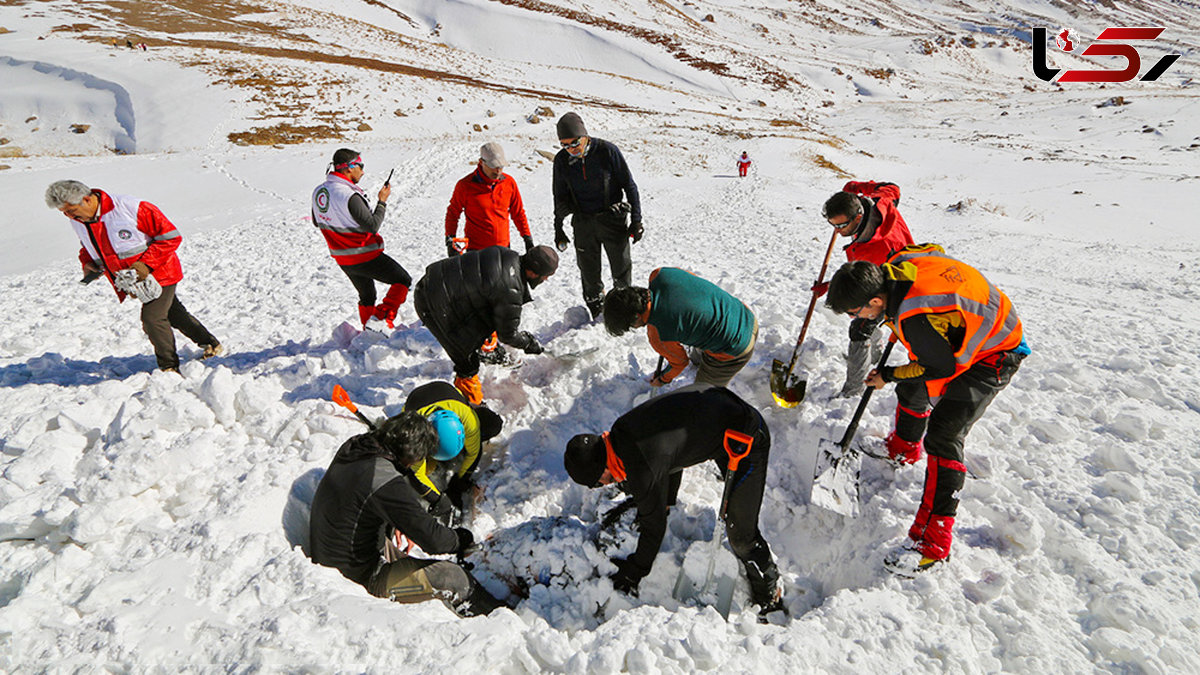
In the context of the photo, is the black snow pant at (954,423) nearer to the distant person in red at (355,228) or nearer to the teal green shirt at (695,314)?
the teal green shirt at (695,314)

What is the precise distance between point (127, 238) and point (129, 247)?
0.23 feet

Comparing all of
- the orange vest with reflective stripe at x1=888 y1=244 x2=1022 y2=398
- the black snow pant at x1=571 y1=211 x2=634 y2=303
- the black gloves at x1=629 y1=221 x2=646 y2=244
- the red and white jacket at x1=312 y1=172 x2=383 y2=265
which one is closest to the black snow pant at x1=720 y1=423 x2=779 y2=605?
the orange vest with reflective stripe at x1=888 y1=244 x2=1022 y2=398

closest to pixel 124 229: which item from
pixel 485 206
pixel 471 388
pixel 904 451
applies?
pixel 485 206

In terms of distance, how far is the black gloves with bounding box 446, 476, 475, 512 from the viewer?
3.75 metres

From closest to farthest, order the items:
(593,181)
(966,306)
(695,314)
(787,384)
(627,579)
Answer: (966,306)
(627,579)
(695,314)
(787,384)
(593,181)

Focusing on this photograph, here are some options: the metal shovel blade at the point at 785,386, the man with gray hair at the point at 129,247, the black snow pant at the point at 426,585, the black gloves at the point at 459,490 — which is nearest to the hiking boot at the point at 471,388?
the black gloves at the point at 459,490

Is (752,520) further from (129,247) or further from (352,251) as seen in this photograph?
(129,247)

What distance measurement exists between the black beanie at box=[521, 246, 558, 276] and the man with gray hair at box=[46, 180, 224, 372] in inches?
102

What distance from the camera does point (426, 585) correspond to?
2.96 metres

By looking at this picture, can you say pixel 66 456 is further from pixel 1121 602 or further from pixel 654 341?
pixel 1121 602

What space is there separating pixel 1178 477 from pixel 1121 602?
52.2 inches

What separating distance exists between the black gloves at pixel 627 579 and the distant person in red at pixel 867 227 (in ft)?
8.01

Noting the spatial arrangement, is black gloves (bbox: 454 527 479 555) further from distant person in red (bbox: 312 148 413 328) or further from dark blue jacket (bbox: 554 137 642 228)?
dark blue jacket (bbox: 554 137 642 228)

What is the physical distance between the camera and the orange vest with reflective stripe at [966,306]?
9.07ft
